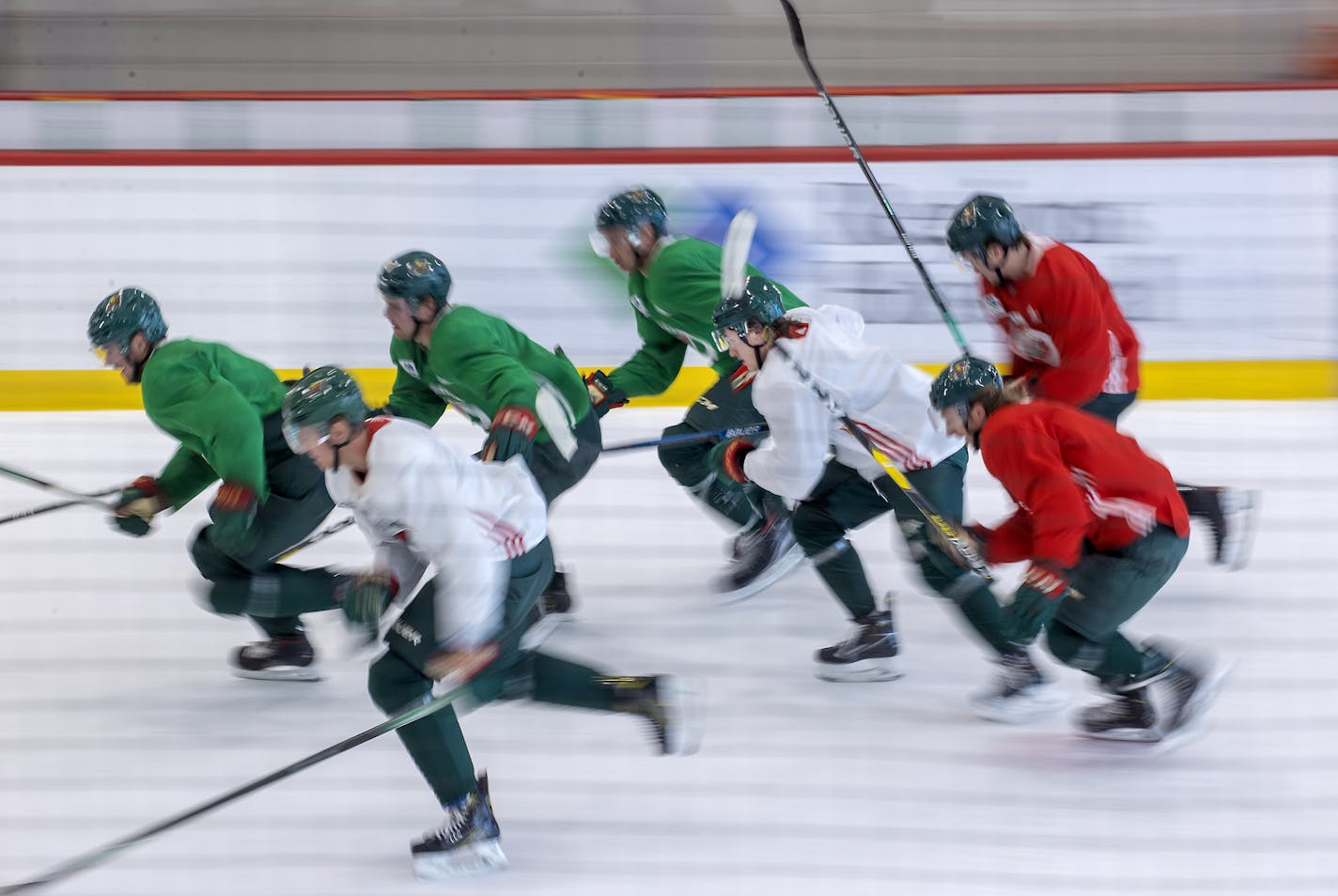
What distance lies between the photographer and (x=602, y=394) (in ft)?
12.5

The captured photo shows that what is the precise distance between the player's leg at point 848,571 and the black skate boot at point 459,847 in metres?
1.12

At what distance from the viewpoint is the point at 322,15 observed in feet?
21.4

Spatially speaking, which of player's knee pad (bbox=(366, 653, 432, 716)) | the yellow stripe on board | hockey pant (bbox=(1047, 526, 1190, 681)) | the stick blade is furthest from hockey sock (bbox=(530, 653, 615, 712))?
the yellow stripe on board

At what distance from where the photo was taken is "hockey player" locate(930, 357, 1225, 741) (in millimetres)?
2572

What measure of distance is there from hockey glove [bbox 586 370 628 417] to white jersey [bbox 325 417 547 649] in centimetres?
138

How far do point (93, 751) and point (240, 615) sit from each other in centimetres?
45

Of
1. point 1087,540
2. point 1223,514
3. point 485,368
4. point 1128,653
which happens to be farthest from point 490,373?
point 1223,514

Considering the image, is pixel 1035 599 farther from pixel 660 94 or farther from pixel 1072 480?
pixel 660 94

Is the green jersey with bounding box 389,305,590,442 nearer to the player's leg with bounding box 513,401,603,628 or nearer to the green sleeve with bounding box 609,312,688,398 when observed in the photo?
the player's leg with bounding box 513,401,603,628

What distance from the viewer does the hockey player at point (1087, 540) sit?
2572 mm

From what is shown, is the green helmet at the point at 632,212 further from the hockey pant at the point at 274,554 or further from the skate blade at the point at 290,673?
the skate blade at the point at 290,673

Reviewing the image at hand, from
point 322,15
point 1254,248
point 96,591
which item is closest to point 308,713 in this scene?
point 96,591

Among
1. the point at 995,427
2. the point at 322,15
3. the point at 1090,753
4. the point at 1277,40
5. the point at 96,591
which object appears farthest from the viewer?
the point at 322,15

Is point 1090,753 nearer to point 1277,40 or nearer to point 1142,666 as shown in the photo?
point 1142,666
